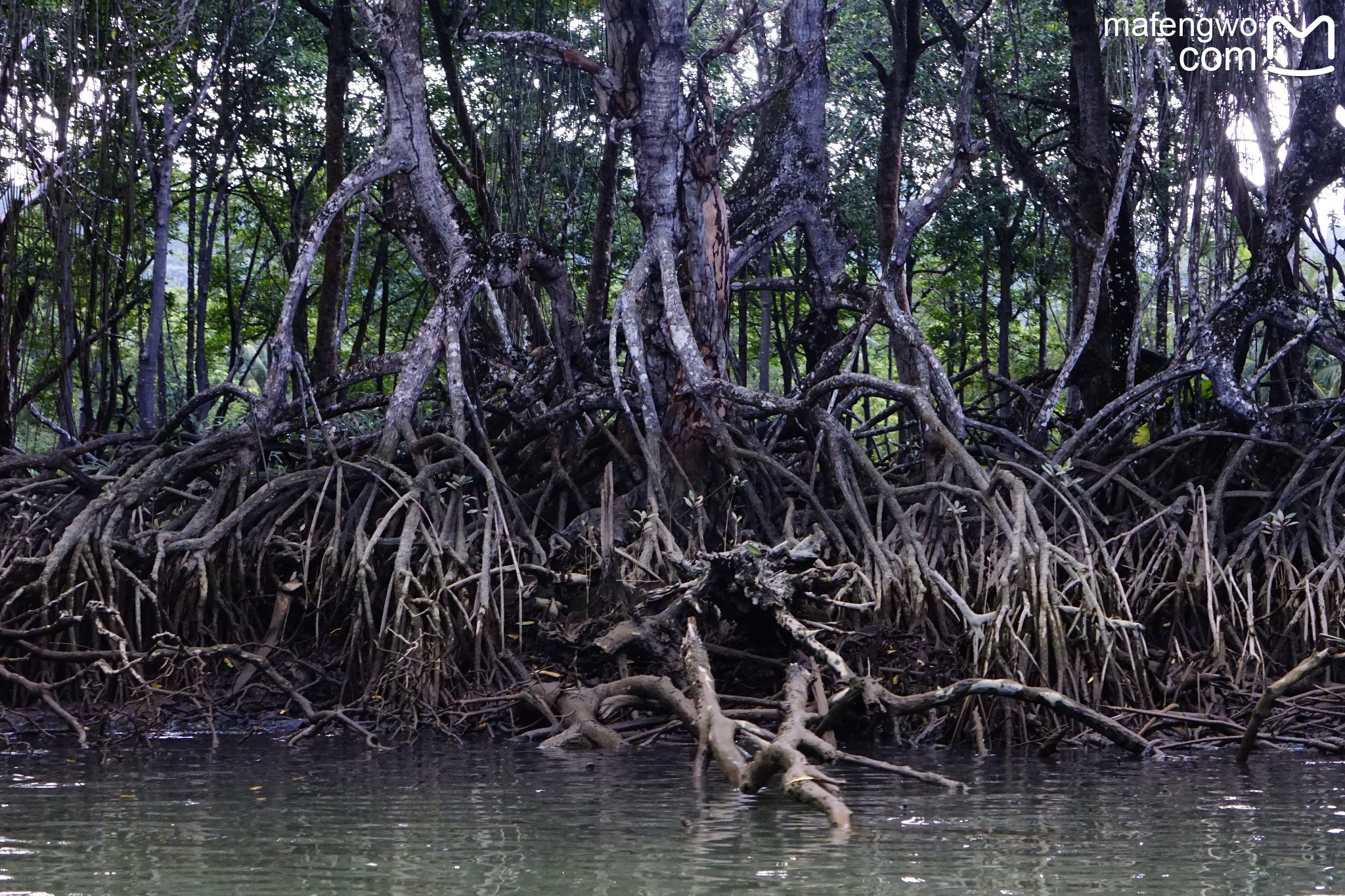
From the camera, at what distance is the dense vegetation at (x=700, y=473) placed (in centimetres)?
665

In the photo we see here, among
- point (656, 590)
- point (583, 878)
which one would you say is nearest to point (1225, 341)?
point (656, 590)

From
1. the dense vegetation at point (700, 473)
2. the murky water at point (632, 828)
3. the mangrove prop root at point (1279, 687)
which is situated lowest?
the murky water at point (632, 828)

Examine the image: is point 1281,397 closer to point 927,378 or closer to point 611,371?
point 927,378

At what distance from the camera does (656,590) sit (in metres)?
6.62

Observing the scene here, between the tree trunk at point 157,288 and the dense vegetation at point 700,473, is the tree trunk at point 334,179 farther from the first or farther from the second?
the dense vegetation at point 700,473

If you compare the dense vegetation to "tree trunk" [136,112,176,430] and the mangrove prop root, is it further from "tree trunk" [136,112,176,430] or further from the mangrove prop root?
"tree trunk" [136,112,176,430]

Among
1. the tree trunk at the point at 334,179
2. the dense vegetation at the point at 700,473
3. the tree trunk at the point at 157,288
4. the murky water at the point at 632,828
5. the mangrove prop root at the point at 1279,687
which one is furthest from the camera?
the tree trunk at the point at 157,288

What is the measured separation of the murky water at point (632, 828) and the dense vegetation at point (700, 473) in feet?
0.94

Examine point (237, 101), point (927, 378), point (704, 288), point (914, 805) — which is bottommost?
point (914, 805)

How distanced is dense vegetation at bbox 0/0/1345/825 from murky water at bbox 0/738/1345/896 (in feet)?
0.94

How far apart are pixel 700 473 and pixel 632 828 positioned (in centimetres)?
395

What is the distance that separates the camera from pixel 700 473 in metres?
8.19

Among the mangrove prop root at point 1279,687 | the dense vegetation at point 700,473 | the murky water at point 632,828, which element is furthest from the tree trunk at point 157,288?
the mangrove prop root at point 1279,687

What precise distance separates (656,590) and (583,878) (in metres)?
2.98
